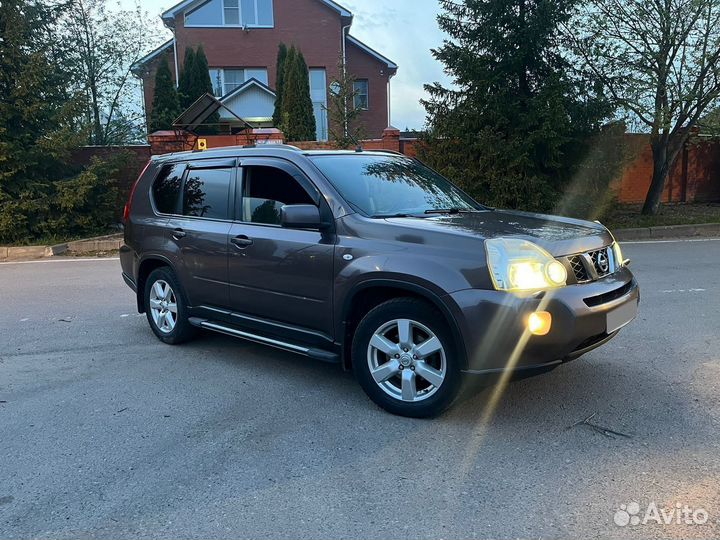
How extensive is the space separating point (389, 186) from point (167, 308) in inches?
98.7

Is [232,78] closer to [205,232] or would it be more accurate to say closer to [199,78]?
[199,78]

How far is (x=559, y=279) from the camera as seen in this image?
11.4 feet

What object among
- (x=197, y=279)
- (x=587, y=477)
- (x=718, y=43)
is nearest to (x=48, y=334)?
(x=197, y=279)

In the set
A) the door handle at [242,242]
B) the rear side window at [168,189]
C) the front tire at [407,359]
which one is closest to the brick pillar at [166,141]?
the rear side window at [168,189]

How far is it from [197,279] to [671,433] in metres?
3.75

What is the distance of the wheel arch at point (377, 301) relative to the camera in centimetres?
345

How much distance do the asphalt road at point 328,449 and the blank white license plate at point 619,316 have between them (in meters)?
0.58

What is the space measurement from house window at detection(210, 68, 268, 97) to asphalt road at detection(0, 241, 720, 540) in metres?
26.2

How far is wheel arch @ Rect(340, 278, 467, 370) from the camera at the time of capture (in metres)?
3.45

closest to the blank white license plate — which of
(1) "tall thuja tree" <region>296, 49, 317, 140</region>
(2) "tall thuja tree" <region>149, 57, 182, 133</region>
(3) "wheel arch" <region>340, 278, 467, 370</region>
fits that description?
(3) "wheel arch" <region>340, 278, 467, 370</region>

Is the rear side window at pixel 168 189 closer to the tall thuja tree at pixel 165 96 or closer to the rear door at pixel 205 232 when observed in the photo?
the rear door at pixel 205 232

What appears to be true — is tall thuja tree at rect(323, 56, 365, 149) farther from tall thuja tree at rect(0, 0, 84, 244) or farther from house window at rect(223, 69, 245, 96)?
house window at rect(223, 69, 245, 96)

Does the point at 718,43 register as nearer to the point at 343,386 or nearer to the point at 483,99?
the point at 483,99

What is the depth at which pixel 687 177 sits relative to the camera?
1803cm
